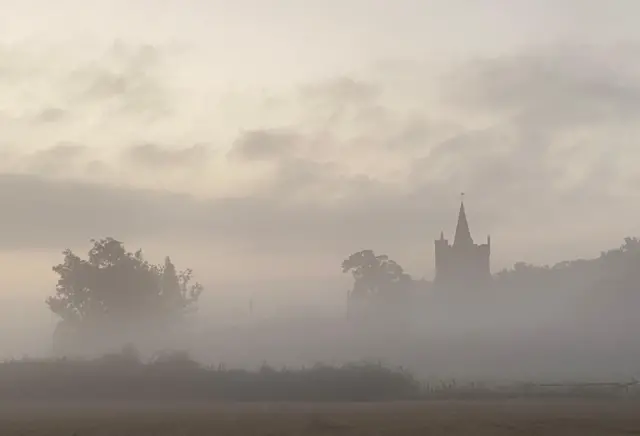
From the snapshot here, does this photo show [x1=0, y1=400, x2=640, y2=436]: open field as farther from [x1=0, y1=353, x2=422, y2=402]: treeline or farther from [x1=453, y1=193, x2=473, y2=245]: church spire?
[x1=453, y1=193, x2=473, y2=245]: church spire

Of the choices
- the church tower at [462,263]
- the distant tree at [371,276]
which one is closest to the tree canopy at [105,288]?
the distant tree at [371,276]

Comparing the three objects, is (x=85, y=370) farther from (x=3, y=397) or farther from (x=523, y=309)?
(x=523, y=309)

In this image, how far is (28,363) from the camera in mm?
46250

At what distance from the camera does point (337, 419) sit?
2950 centimetres

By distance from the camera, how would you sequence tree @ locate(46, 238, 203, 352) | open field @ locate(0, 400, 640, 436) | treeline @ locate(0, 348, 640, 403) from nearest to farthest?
open field @ locate(0, 400, 640, 436) → treeline @ locate(0, 348, 640, 403) → tree @ locate(46, 238, 203, 352)

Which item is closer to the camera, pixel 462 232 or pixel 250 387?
pixel 250 387

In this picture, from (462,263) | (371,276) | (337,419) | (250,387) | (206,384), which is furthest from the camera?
(462,263)

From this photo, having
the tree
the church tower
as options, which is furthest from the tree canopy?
the church tower

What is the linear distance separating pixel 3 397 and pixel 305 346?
160ft

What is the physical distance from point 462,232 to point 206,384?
91928mm

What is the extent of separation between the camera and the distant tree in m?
102

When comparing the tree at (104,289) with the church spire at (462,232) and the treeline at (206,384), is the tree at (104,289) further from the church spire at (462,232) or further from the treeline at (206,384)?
the church spire at (462,232)

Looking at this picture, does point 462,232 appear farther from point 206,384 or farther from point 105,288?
point 206,384

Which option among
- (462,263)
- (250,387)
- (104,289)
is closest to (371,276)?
(462,263)
